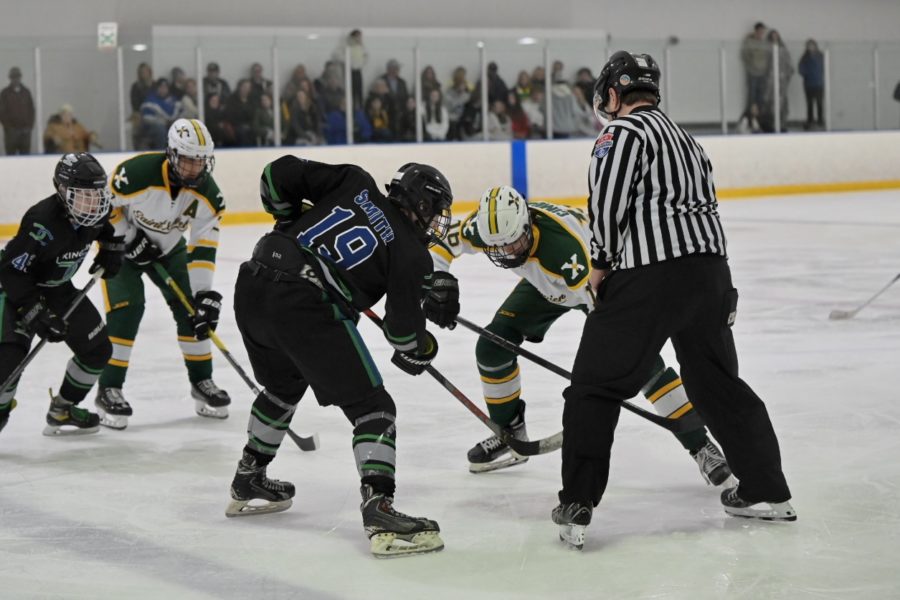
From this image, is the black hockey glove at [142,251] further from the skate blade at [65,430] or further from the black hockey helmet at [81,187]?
the skate blade at [65,430]

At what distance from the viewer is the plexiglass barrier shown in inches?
440

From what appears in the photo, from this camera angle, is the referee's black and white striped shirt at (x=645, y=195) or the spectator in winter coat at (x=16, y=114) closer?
the referee's black and white striped shirt at (x=645, y=195)

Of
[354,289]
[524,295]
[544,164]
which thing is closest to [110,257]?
[524,295]

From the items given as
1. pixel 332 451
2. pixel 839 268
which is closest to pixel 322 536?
pixel 332 451

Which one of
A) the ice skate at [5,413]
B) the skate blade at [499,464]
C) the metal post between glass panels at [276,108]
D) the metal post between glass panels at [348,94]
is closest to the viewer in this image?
the skate blade at [499,464]

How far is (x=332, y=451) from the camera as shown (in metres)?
3.95

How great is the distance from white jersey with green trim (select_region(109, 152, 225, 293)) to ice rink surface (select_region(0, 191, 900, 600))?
0.60 m

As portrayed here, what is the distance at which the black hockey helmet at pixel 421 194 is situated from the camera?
9.60 ft

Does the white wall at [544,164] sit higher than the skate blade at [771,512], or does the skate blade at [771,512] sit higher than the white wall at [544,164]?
the white wall at [544,164]

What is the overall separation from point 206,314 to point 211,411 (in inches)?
29.3

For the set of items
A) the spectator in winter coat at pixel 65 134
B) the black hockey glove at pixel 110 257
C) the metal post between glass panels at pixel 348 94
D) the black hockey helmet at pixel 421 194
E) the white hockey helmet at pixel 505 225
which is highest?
the metal post between glass panels at pixel 348 94

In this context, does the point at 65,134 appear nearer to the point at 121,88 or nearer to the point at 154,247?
the point at 121,88

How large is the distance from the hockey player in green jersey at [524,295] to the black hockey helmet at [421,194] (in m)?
0.31

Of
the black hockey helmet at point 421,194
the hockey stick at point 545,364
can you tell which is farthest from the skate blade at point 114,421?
the black hockey helmet at point 421,194
